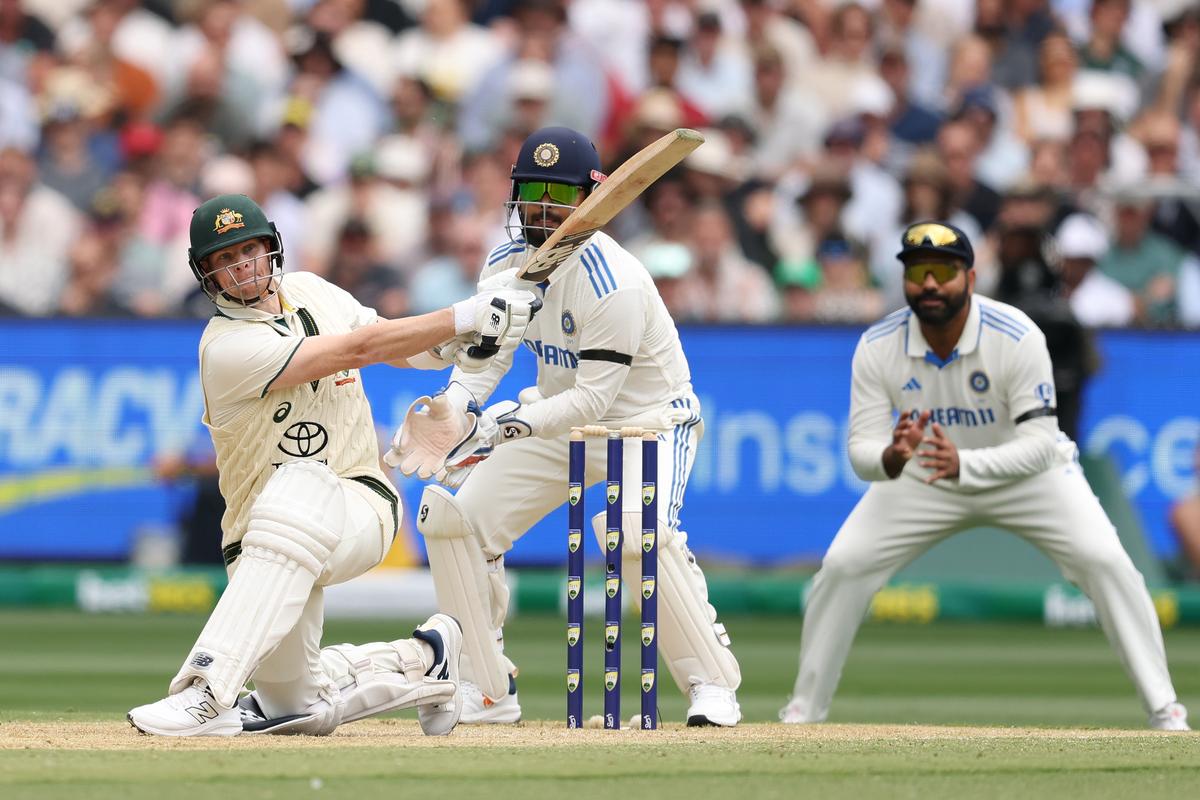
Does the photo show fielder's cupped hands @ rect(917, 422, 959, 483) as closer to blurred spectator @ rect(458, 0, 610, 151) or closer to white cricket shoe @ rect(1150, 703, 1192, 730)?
white cricket shoe @ rect(1150, 703, 1192, 730)

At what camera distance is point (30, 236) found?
11.8 m

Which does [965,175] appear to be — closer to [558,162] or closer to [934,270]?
[934,270]

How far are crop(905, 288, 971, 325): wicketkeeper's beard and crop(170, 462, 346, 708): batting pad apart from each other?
2446 millimetres

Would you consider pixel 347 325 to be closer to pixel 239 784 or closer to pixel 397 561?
pixel 239 784

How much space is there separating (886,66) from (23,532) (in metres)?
5.98

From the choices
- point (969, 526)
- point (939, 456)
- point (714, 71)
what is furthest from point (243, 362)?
point (714, 71)

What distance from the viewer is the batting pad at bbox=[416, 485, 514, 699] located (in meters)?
6.50

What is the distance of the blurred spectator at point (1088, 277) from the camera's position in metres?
11.3

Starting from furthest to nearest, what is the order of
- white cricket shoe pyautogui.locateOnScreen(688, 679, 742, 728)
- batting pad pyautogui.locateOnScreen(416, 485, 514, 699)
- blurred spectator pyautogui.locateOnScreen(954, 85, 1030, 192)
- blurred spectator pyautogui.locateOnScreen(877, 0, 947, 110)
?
blurred spectator pyautogui.locateOnScreen(877, 0, 947, 110) < blurred spectator pyautogui.locateOnScreen(954, 85, 1030, 192) < batting pad pyautogui.locateOnScreen(416, 485, 514, 699) < white cricket shoe pyautogui.locateOnScreen(688, 679, 742, 728)

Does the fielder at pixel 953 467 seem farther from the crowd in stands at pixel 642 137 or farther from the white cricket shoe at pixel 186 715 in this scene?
the crowd in stands at pixel 642 137

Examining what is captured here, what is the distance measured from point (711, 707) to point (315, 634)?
1325mm

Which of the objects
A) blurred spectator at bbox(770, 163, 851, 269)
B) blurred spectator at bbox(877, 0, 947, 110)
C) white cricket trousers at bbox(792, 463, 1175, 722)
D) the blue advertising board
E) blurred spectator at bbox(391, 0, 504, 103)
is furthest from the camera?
blurred spectator at bbox(877, 0, 947, 110)

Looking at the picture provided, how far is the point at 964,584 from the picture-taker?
10906 mm

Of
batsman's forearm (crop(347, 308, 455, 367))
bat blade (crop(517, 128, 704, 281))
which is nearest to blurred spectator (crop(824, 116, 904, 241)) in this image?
bat blade (crop(517, 128, 704, 281))
